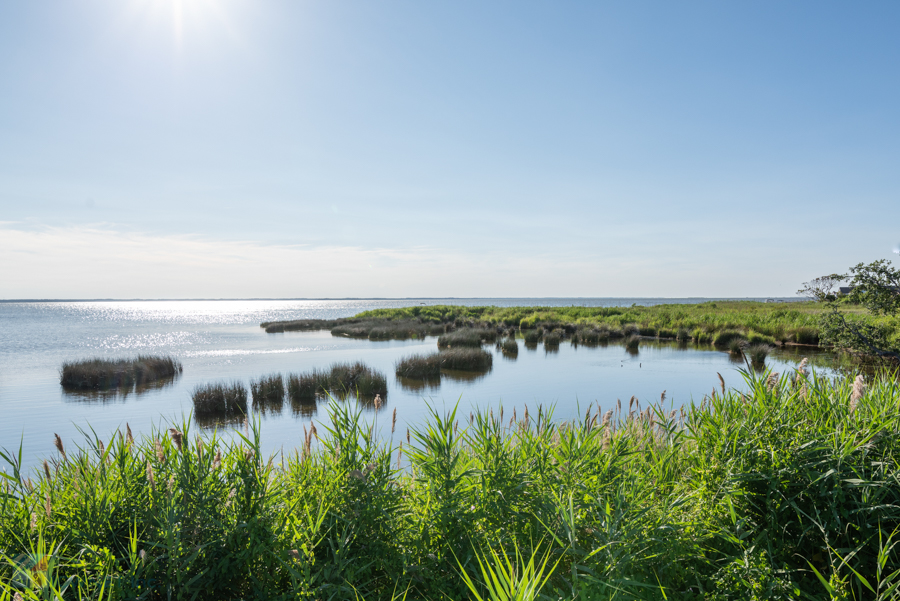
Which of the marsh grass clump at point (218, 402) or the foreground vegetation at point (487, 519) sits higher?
the foreground vegetation at point (487, 519)

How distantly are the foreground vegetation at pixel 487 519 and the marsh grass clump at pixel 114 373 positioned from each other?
18297 millimetres

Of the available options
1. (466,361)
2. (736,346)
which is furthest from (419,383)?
(736,346)

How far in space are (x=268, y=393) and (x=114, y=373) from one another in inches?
346

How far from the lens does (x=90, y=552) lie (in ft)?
8.09

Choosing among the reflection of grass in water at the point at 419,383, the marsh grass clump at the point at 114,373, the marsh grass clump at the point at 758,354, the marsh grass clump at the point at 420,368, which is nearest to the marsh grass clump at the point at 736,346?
the marsh grass clump at the point at 758,354

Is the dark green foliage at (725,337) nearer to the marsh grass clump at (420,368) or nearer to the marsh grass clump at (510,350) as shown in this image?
the marsh grass clump at (510,350)

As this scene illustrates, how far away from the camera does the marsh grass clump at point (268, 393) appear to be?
581 inches

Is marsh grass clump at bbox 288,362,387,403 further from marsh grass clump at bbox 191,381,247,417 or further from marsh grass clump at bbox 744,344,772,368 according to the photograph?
marsh grass clump at bbox 744,344,772,368

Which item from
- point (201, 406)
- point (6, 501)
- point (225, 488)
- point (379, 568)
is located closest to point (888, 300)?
point (379, 568)

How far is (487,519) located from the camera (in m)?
3.04

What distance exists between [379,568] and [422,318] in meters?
47.3

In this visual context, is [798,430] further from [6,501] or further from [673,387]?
[673,387]

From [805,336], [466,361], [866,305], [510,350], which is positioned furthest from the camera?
[805,336]

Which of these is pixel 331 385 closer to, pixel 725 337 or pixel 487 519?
pixel 487 519
